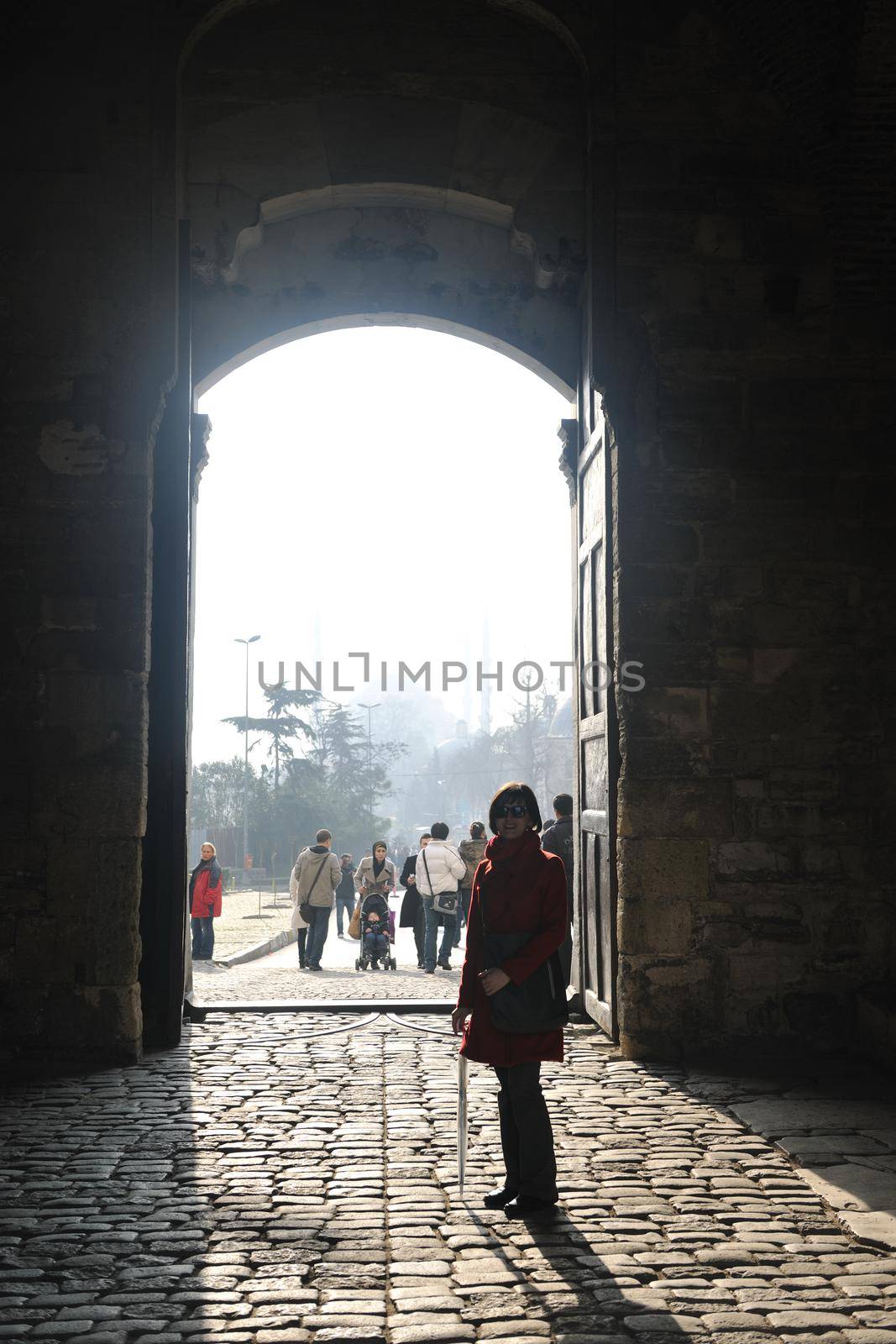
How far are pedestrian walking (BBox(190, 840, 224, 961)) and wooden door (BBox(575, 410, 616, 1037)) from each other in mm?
7219

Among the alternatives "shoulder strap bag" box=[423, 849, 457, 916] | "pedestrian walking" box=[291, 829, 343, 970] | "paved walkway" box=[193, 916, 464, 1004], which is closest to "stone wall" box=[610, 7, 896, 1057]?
"paved walkway" box=[193, 916, 464, 1004]

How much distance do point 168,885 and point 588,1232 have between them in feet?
12.7

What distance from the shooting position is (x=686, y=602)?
24.9ft

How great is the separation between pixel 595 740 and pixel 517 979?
12.2ft

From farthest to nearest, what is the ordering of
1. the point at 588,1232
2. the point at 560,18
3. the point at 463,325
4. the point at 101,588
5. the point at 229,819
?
1. the point at 229,819
2. the point at 463,325
3. the point at 560,18
4. the point at 101,588
5. the point at 588,1232

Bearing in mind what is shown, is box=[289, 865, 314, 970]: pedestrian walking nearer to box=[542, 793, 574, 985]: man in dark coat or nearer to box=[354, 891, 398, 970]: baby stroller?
box=[354, 891, 398, 970]: baby stroller

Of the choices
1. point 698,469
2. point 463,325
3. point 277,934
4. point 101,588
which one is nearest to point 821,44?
point 698,469

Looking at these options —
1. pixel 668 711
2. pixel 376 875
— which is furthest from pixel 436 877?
Result: pixel 668 711

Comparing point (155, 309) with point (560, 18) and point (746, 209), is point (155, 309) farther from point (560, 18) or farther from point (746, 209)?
point (746, 209)

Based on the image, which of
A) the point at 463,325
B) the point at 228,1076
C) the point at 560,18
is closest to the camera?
the point at 228,1076

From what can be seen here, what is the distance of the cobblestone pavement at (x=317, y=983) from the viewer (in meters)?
10.9

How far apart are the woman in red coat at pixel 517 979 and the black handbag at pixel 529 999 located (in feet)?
0.08

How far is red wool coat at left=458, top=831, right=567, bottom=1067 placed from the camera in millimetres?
4578

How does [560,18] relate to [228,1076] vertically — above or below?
above
